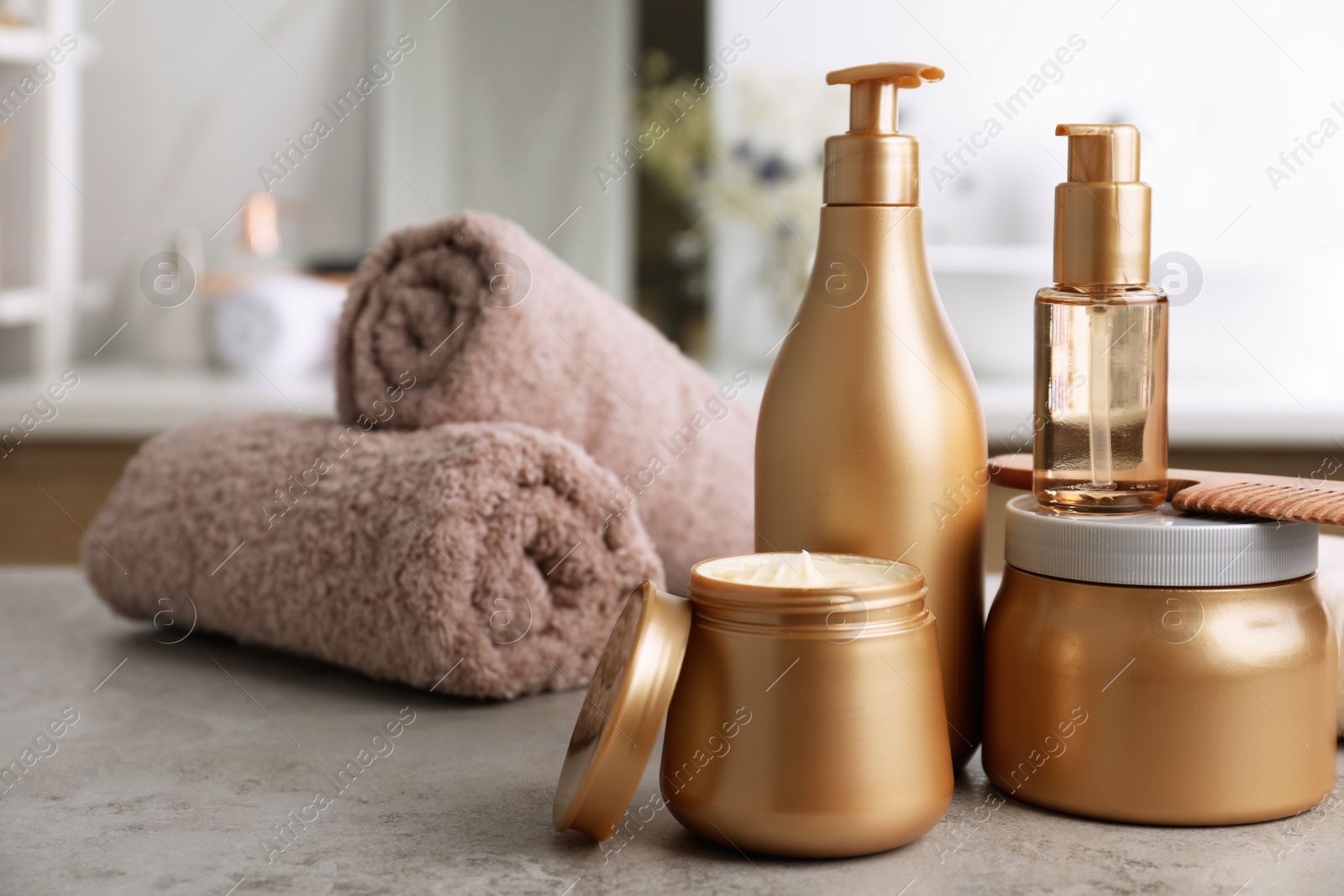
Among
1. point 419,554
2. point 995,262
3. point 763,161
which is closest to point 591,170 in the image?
point 763,161

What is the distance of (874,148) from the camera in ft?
1.62

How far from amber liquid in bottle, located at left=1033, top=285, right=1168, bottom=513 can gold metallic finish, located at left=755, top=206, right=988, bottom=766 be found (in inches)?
1.3

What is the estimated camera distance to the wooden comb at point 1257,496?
439mm

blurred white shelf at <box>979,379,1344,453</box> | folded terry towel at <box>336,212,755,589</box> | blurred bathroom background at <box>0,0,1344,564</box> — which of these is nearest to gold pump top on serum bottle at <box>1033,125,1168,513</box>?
folded terry towel at <box>336,212,755,589</box>

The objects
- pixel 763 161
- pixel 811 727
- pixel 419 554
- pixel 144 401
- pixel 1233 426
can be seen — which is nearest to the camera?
pixel 811 727

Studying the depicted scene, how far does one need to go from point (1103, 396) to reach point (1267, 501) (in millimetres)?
68

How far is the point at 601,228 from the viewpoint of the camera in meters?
1.96

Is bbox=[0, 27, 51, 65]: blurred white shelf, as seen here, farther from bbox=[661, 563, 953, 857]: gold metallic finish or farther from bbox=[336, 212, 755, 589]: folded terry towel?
bbox=[661, 563, 953, 857]: gold metallic finish

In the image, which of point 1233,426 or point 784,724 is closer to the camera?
point 784,724

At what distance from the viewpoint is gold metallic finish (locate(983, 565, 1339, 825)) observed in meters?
0.45

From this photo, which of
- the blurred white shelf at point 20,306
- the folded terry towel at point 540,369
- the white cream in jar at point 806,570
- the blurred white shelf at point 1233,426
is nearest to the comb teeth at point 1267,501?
the white cream in jar at point 806,570

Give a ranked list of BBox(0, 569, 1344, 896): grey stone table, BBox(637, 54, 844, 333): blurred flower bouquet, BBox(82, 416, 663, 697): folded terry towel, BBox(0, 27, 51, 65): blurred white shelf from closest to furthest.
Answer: BBox(0, 569, 1344, 896): grey stone table < BBox(82, 416, 663, 697): folded terry towel < BBox(0, 27, 51, 65): blurred white shelf < BBox(637, 54, 844, 333): blurred flower bouquet

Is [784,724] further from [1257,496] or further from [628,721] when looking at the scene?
[1257,496]

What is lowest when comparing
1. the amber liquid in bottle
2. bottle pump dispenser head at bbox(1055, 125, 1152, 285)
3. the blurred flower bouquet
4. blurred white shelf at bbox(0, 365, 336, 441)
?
blurred white shelf at bbox(0, 365, 336, 441)
